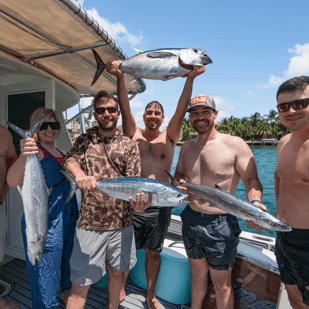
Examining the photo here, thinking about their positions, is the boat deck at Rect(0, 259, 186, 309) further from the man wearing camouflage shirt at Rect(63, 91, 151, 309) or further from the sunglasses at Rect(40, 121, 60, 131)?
the sunglasses at Rect(40, 121, 60, 131)

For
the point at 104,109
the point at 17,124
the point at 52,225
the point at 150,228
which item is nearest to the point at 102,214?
the point at 52,225

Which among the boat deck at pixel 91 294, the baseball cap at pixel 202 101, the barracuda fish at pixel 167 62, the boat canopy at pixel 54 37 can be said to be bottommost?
the boat deck at pixel 91 294

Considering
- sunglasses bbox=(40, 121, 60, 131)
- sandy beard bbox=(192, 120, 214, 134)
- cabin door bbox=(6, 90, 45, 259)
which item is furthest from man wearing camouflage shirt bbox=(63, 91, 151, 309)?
cabin door bbox=(6, 90, 45, 259)

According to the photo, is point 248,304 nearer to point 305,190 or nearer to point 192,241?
point 192,241

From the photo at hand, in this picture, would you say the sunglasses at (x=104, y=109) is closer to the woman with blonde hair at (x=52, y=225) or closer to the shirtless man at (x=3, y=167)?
the woman with blonde hair at (x=52, y=225)

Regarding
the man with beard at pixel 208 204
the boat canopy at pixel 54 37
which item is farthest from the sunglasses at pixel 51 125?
the man with beard at pixel 208 204

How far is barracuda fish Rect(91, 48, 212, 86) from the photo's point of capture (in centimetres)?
204

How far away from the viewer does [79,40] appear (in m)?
2.36

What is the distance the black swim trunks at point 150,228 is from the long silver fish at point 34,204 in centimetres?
108

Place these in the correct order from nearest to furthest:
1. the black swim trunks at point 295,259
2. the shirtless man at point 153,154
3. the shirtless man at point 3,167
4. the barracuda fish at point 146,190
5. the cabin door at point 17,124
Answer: the barracuda fish at point 146,190 → the black swim trunks at point 295,259 → the shirtless man at point 3,167 → the shirtless man at point 153,154 → the cabin door at point 17,124

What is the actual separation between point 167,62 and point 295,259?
217 cm

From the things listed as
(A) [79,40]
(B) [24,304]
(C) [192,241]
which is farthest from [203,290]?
(A) [79,40]

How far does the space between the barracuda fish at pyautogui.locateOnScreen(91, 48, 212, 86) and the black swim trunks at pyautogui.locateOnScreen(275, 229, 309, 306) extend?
5.95 ft

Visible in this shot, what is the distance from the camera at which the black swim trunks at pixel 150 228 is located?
2.53 meters
